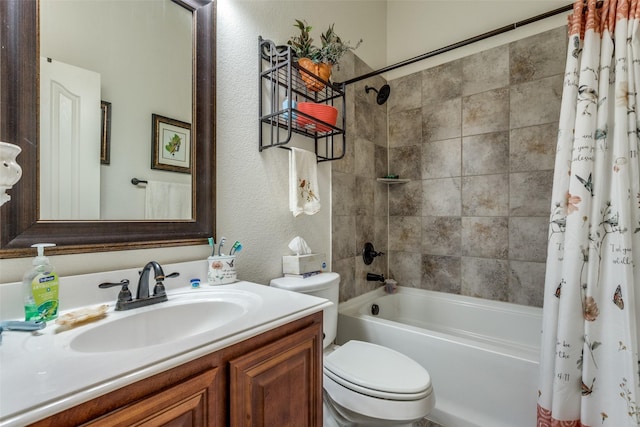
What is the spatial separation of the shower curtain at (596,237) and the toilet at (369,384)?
58cm

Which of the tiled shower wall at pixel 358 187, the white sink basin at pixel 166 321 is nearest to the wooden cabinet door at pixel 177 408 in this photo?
Answer: the white sink basin at pixel 166 321

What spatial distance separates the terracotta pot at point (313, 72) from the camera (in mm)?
1457

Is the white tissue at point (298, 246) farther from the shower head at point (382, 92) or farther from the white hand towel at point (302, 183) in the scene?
the shower head at point (382, 92)

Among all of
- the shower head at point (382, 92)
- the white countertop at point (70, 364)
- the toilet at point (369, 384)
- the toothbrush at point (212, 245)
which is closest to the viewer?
the white countertop at point (70, 364)

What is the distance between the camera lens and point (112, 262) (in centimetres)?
94

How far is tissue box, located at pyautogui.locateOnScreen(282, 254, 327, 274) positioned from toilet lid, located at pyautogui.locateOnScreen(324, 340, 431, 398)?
1.34 feet

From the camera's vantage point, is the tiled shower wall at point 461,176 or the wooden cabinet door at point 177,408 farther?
the tiled shower wall at point 461,176

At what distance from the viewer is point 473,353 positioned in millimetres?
1379

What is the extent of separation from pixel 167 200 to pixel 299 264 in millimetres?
669

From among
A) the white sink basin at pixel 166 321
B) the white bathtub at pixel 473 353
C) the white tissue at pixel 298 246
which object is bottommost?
the white bathtub at pixel 473 353

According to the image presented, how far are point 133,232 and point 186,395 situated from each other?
2.06ft

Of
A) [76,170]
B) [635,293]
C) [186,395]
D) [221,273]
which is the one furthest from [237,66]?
[635,293]

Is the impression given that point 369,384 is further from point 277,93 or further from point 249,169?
point 277,93

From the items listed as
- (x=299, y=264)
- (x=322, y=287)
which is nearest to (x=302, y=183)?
(x=299, y=264)
